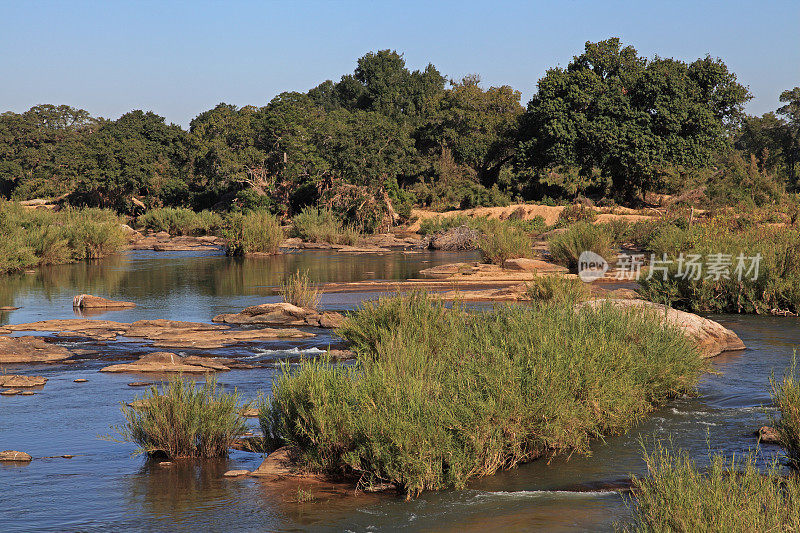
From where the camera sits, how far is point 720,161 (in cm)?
6175

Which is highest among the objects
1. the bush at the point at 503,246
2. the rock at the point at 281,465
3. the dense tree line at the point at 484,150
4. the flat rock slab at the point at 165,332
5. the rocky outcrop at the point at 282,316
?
the dense tree line at the point at 484,150

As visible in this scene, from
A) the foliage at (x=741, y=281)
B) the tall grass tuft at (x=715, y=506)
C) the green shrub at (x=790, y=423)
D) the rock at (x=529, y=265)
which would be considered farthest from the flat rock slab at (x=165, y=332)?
the rock at (x=529, y=265)

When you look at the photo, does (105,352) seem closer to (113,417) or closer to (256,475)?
(113,417)

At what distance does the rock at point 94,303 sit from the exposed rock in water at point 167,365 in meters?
7.38

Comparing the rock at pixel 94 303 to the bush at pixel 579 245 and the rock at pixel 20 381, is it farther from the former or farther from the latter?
the bush at pixel 579 245

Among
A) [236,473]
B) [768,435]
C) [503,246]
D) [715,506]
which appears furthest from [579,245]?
[715,506]

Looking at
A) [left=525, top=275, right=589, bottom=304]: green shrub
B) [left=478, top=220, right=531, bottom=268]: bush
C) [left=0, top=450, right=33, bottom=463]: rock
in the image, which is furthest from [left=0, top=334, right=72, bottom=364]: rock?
[left=478, top=220, right=531, bottom=268]: bush

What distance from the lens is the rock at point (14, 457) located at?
7.89m

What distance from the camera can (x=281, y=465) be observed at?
732cm

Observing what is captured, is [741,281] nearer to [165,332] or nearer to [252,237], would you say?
[165,332]

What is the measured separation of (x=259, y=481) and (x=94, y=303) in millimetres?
13711

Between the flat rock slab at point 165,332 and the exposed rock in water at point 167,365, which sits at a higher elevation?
the flat rock slab at point 165,332

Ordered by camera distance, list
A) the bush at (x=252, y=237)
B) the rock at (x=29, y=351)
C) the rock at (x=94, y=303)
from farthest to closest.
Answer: the bush at (x=252, y=237) → the rock at (x=94, y=303) → the rock at (x=29, y=351)

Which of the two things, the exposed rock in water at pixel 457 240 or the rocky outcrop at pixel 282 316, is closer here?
the rocky outcrop at pixel 282 316
